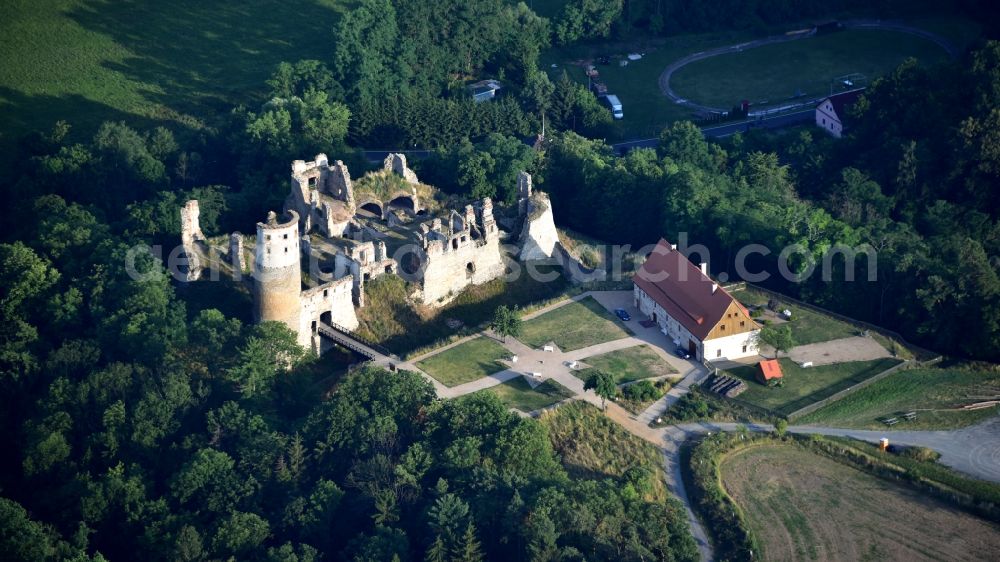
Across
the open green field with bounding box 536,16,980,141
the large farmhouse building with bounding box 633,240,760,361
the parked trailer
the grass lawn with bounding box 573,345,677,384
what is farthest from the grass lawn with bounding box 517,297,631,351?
the parked trailer

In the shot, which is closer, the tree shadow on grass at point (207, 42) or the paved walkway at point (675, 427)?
the paved walkway at point (675, 427)

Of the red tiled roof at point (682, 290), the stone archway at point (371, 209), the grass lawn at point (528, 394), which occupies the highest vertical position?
the red tiled roof at point (682, 290)

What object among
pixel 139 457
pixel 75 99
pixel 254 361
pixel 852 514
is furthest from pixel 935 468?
pixel 75 99

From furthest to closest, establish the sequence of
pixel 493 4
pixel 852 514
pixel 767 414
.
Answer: pixel 493 4
pixel 767 414
pixel 852 514

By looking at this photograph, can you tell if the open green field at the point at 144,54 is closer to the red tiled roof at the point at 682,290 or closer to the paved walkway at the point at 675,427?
the red tiled roof at the point at 682,290

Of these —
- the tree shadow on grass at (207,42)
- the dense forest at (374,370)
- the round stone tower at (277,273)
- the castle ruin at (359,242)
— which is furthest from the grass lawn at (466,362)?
the tree shadow on grass at (207,42)

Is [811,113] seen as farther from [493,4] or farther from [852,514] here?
[852,514]

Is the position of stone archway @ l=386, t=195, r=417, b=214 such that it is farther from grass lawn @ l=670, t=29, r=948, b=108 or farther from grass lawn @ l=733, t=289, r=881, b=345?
grass lawn @ l=670, t=29, r=948, b=108
